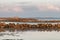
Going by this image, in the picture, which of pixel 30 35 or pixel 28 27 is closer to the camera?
pixel 30 35

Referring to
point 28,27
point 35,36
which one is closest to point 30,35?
point 35,36

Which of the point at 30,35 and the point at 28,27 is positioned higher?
the point at 28,27

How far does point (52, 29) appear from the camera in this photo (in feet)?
13.5

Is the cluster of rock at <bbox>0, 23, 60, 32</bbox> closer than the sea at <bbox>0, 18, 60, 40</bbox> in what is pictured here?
No

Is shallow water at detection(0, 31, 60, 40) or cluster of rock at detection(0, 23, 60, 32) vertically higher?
cluster of rock at detection(0, 23, 60, 32)

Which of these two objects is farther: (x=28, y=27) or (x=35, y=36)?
(x=28, y=27)

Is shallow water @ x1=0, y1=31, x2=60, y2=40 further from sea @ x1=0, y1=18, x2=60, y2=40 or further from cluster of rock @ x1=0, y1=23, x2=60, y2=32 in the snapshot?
cluster of rock @ x1=0, y1=23, x2=60, y2=32

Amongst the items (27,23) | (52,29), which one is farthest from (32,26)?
(52,29)

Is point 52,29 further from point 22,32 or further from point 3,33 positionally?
point 3,33

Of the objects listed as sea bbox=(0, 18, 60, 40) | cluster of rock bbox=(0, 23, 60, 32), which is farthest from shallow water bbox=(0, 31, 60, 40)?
cluster of rock bbox=(0, 23, 60, 32)

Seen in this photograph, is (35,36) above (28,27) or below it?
below

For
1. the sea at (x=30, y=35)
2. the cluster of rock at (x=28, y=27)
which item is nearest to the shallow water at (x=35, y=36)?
the sea at (x=30, y=35)

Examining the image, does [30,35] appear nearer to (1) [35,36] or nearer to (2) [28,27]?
(1) [35,36]

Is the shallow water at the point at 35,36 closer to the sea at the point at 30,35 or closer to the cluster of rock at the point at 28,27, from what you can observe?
the sea at the point at 30,35
